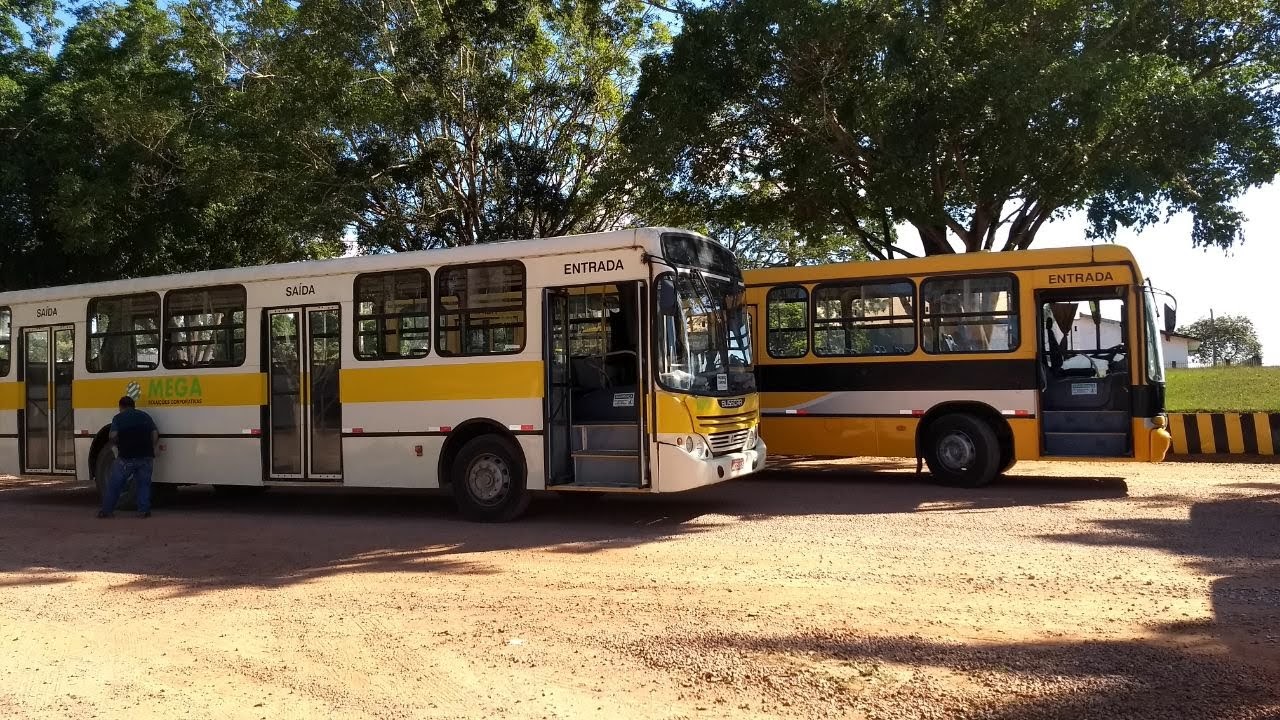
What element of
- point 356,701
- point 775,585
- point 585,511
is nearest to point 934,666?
point 775,585

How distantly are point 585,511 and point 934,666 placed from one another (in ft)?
23.1

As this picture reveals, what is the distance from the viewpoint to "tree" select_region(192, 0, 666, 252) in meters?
18.2

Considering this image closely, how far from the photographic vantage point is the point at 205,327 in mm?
12805

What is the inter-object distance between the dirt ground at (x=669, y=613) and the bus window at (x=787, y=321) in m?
3.22

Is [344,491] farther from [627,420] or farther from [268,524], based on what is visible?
[627,420]

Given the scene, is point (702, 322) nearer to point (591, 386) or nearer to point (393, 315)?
point (591, 386)

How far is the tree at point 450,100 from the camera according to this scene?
59.7ft

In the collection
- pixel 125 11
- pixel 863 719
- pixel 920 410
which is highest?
pixel 125 11

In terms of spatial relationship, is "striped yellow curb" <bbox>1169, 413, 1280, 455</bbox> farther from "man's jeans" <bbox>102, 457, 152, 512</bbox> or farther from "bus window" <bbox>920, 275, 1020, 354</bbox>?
"man's jeans" <bbox>102, 457, 152, 512</bbox>

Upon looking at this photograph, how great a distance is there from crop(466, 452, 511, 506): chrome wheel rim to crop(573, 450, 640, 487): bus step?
0.82 meters

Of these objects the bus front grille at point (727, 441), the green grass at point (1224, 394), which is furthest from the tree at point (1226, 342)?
the bus front grille at point (727, 441)

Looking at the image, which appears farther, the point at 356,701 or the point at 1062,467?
the point at 1062,467

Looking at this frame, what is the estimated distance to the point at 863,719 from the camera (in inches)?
188

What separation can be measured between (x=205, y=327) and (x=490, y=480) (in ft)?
14.8
